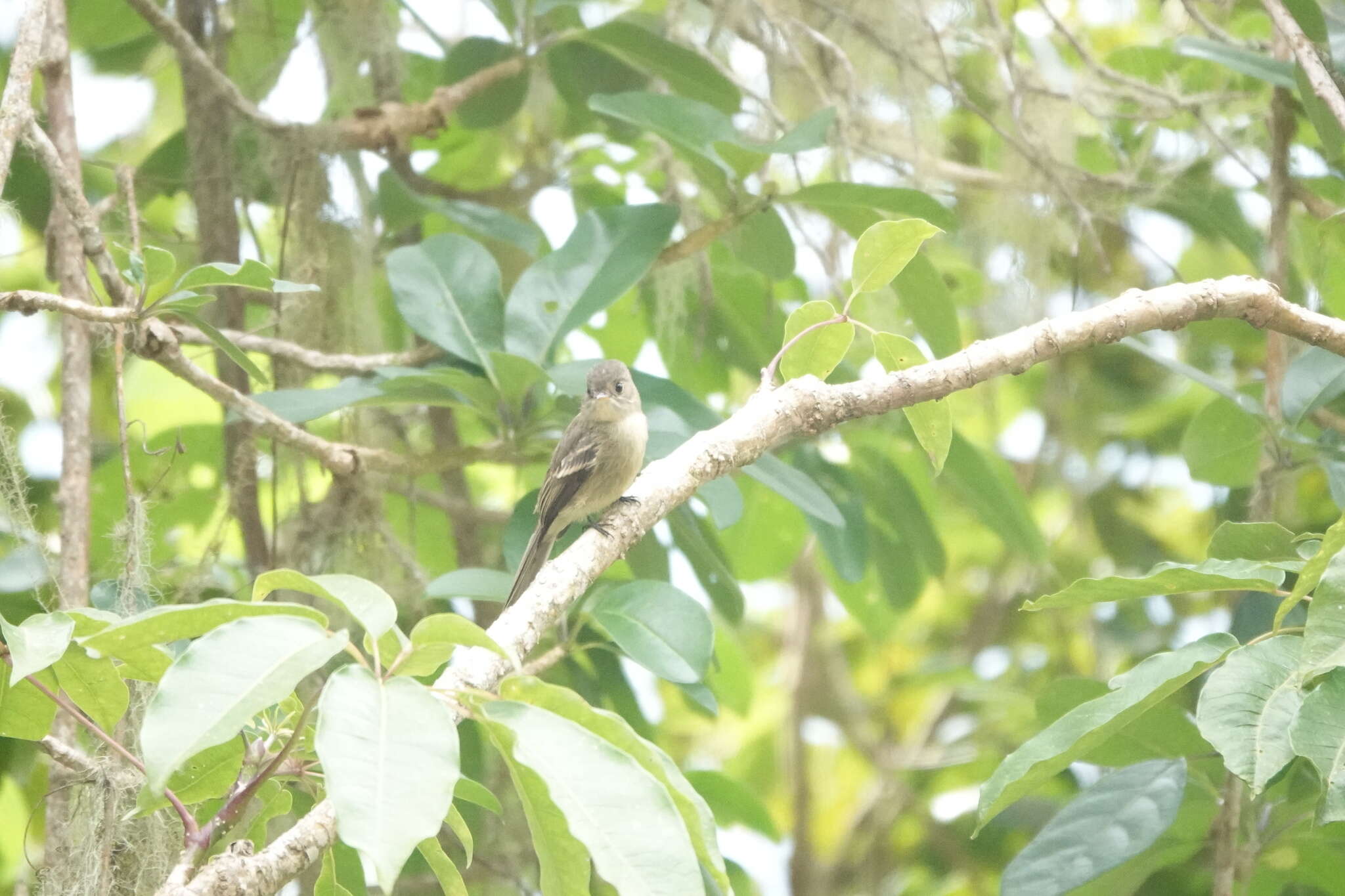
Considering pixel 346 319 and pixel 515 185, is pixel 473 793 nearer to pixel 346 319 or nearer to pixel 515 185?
pixel 346 319

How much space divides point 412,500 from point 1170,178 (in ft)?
8.60

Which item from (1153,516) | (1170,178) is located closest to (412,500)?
(1170,178)

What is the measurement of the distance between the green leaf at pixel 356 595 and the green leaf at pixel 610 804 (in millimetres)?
152

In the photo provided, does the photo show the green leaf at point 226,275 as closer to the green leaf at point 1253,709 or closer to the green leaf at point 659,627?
the green leaf at point 659,627

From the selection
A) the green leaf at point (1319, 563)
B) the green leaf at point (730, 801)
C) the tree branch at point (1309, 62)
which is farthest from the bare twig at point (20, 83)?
the tree branch at point (1309, 62)

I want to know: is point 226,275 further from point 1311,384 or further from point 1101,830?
point 1311,384

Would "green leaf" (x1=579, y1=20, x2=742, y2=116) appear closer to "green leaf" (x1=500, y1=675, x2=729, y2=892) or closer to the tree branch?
the tree branch

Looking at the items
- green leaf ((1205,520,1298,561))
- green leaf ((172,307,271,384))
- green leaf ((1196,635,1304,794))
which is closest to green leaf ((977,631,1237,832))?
green leaf ((1196,635,1304,794))

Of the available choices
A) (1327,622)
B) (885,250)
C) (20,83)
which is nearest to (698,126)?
(885,250)

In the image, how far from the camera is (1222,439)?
10.7 ft

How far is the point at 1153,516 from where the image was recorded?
6086 millimetres

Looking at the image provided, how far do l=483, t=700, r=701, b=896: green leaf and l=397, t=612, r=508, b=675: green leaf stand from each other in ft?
0.27

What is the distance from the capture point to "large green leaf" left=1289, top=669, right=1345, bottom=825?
1.62 metres

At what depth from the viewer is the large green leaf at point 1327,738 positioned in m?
1.62
